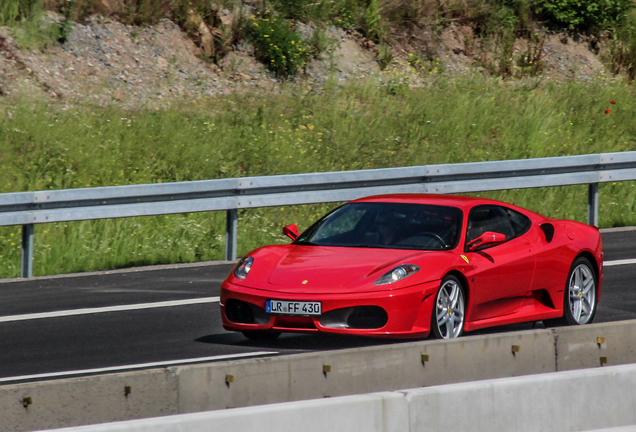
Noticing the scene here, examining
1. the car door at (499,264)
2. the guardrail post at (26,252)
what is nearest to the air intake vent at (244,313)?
the car door at (499,264)

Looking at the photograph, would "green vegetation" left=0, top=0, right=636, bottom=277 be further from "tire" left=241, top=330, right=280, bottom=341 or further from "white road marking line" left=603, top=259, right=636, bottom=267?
"tire" left=241, top=330, right=280, bottom=341

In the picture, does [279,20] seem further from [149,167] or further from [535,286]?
[535,286]

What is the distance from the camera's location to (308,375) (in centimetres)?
590

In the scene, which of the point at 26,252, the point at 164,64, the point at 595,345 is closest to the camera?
the point at 595,345

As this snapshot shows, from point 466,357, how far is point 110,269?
265 inches

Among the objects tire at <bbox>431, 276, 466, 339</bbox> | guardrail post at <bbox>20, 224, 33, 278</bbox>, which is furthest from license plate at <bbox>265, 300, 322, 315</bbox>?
guardrail post at <bbox>20, 224, 33, 278</bbox>

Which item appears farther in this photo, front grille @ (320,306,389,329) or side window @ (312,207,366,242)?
side window @ (312,207,366,242)

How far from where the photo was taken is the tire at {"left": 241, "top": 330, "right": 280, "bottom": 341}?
8289 mm

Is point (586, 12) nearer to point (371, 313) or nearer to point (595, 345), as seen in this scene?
point (371, 313)

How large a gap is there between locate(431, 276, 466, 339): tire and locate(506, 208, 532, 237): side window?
3.67 ft

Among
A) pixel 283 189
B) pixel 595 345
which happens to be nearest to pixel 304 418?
pixel 595 345

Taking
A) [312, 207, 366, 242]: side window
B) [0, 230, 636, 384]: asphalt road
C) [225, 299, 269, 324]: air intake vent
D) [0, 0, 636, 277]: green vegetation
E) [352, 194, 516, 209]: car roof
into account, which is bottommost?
[0, 230, 636, 384]: asphalt road

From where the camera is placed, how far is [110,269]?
1232 centimetres

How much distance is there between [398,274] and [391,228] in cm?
97
